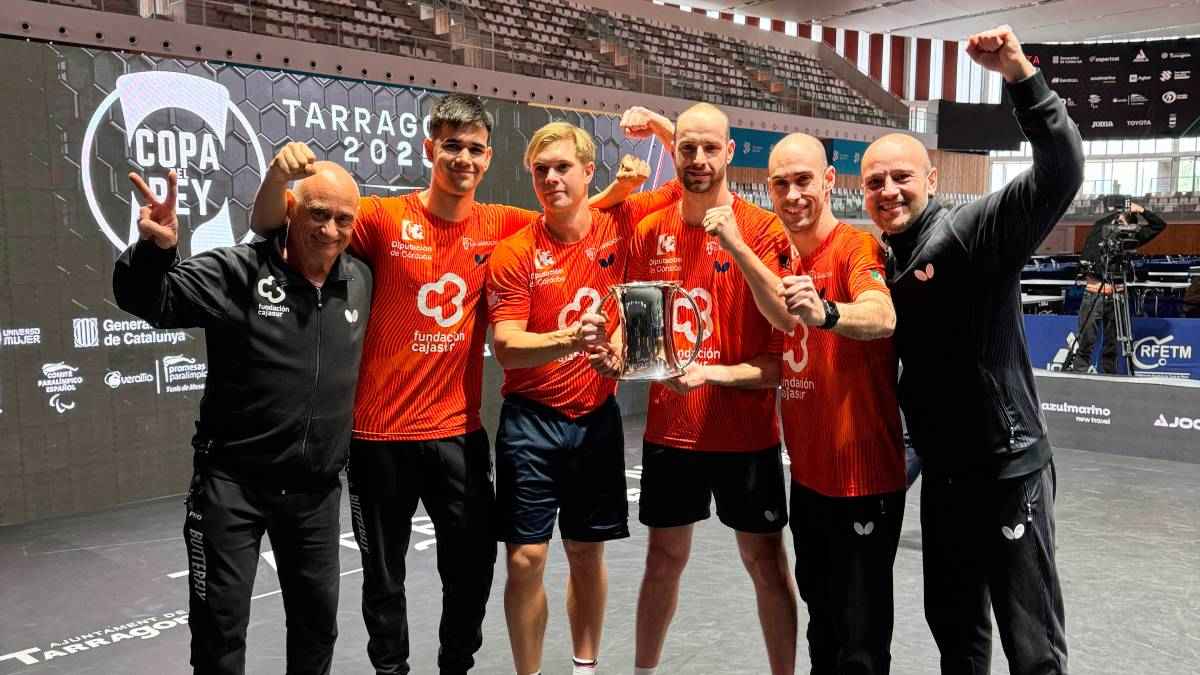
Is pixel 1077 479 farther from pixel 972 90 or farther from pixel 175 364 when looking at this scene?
pixel 972 90

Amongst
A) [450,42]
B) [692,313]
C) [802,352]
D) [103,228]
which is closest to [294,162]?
[692,313]

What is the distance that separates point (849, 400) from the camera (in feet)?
7.66

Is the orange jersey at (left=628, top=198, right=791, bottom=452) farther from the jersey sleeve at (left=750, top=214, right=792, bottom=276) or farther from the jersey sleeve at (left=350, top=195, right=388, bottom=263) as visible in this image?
the jersey sleeve at (left=350, top=195, right=388, bottom=263)

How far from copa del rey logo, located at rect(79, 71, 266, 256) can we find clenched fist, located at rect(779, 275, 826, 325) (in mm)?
4638

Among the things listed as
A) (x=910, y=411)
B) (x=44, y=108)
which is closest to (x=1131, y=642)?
(x=910, y=411)

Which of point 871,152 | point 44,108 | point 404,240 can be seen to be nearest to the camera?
point 871,152

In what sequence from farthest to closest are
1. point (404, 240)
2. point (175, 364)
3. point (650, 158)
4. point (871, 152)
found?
point (650, 158), point (175, 364), point (404, 240), point (871, 152)

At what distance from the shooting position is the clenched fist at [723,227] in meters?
2.17

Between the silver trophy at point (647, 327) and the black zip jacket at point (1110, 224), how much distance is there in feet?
23.8

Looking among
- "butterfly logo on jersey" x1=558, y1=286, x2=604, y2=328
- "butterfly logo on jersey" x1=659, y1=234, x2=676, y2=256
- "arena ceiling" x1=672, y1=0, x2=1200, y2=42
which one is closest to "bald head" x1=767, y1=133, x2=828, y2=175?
"butterfly logo on jersey" x1=659, y1=234, x2=676, y2=256

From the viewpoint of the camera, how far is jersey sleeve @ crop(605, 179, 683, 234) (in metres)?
2.83

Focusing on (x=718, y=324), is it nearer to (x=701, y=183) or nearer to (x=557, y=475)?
(x=701, y=183)

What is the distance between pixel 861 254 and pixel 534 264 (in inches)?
36.0

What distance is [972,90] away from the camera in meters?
21.8
